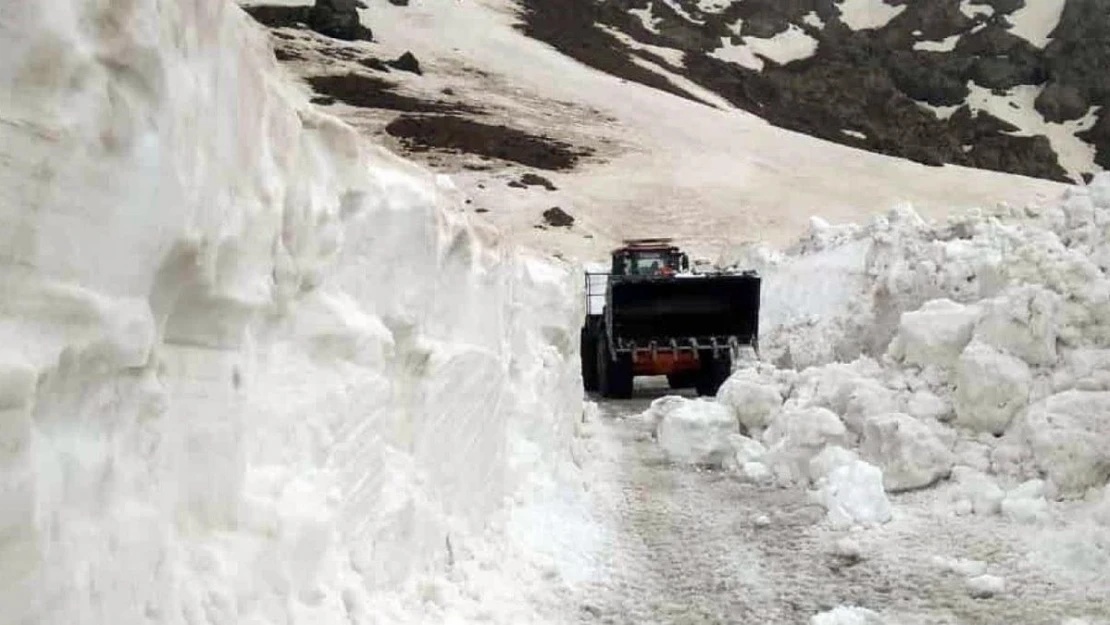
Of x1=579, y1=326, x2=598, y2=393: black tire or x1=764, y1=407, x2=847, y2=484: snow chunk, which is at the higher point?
x1=764, y1=407, x2=847, y2=484: snow chunk

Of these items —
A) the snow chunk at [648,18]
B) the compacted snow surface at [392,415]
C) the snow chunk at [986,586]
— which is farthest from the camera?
the snow chunk at [648,18]

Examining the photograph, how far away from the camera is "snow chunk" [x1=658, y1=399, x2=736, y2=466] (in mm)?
10117

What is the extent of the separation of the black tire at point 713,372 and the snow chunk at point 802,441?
646 cm

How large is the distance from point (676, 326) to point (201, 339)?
12.9 meters

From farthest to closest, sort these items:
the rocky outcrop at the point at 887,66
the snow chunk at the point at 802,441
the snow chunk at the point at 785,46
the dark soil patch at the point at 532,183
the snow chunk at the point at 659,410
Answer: the snow chunk at the point at 785,46 < the rocky outcrop at the point at 887,66 < the dark soil patch at the point at 532,183 < the snow chunk at the point at 659,410 < the snow chunk at the point at 802,441

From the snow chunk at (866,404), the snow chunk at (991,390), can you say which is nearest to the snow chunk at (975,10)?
the snow chunk at (866,404)

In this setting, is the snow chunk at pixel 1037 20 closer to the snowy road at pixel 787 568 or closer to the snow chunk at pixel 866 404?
the snow chunk at pixel 866 404

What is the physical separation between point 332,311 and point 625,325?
1153cm

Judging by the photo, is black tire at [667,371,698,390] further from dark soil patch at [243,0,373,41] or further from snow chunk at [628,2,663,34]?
snow chunk at [628,2,663,34]

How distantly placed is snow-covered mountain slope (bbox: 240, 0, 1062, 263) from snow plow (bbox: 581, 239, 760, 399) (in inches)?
624

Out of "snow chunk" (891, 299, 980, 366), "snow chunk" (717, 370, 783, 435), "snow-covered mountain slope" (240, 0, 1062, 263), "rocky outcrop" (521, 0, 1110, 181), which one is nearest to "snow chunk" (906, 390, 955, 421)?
"snow chunk" (891, 299, 980, 366)

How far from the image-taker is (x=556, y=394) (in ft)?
34.9

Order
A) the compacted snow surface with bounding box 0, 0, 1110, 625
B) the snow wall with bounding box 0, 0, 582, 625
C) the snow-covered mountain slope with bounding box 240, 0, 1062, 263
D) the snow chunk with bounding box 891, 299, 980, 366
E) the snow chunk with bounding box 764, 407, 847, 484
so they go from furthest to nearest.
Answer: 1. the snow-covered mountain slope with bounding box 240, 0, 1062, 263
2. the snow chunk with bounding box 891, 299, 980, 366
3. the snow chunk with bounding box 764, 407, 847, 484
4. the compacted snow surface with bounding box 0, 0, 1110, 625
5. the snow wall with bounding box 0, 0, 582, 625

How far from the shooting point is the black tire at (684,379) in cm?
1633
